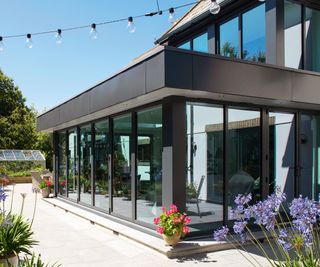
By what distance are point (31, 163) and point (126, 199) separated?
18.5m

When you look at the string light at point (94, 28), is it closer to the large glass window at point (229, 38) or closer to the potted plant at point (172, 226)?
the large glass window at point (229, 38)

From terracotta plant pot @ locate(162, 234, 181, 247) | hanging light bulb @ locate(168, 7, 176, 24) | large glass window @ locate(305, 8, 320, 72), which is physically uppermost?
hanging light bulb @ locate(168, 7, 176, 24)

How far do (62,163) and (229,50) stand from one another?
7250 millimetres

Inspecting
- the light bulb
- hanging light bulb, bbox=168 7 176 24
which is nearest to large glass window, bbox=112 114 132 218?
the light bulb

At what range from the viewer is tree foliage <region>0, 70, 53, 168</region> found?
107 feet

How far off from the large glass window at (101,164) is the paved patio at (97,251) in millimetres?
871

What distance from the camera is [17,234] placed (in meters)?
4.57

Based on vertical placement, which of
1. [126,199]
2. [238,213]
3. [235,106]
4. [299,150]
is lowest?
[126,199]

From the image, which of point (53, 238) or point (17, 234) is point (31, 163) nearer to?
point (53, 238)

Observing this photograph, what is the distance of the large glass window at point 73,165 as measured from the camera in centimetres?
1145

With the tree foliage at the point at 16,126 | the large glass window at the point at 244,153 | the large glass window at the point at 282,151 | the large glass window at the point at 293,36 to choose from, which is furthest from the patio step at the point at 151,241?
the tree foliage at the point at 16,126

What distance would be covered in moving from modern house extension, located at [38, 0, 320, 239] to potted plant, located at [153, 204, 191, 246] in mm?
381

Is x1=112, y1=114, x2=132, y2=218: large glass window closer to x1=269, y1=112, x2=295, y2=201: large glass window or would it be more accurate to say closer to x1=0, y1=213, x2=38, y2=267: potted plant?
x1=269, y1=112, x2=295, y2=201: large glass window

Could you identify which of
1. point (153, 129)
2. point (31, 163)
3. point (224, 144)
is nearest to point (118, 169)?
point (153, 129)
